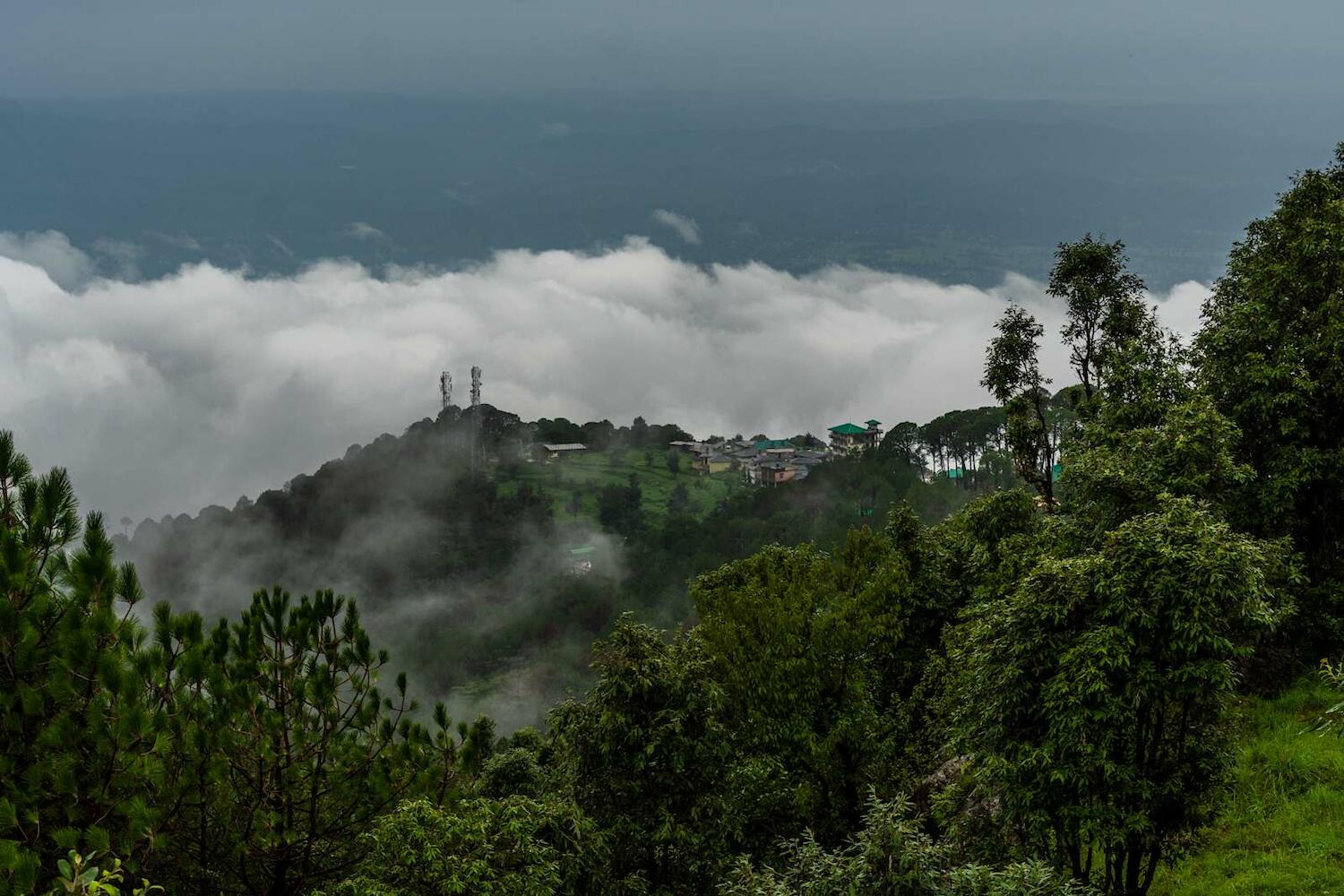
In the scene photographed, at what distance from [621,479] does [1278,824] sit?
462 feet

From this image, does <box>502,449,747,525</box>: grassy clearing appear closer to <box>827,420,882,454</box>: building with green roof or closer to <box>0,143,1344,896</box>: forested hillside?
<box>827,420,882,454</box>: building with green roof

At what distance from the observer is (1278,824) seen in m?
15.4

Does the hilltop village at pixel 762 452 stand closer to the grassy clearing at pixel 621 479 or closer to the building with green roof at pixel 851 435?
the building with green roof at pixel 851 435

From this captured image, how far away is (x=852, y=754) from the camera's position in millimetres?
21250

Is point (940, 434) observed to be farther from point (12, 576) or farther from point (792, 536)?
point (12, 576)

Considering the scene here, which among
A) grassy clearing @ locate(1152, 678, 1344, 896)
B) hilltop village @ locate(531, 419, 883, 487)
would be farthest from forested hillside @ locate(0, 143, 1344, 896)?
hilltop village @ locate(531, 419, 883, 487)

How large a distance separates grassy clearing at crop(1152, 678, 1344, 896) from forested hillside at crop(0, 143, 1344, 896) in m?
0.07

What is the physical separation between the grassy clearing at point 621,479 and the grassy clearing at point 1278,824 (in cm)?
11841

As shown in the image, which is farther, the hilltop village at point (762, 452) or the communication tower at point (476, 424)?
the communication tower at point (476, 424)

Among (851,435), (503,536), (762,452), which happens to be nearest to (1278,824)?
(503,536)

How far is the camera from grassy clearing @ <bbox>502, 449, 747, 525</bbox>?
141 metres

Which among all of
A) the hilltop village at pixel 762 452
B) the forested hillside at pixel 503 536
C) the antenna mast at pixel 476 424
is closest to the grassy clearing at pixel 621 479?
the forested hillside at pixel 503 536

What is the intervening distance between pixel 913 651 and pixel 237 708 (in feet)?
60.6

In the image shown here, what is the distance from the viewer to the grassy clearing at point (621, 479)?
14088cm
